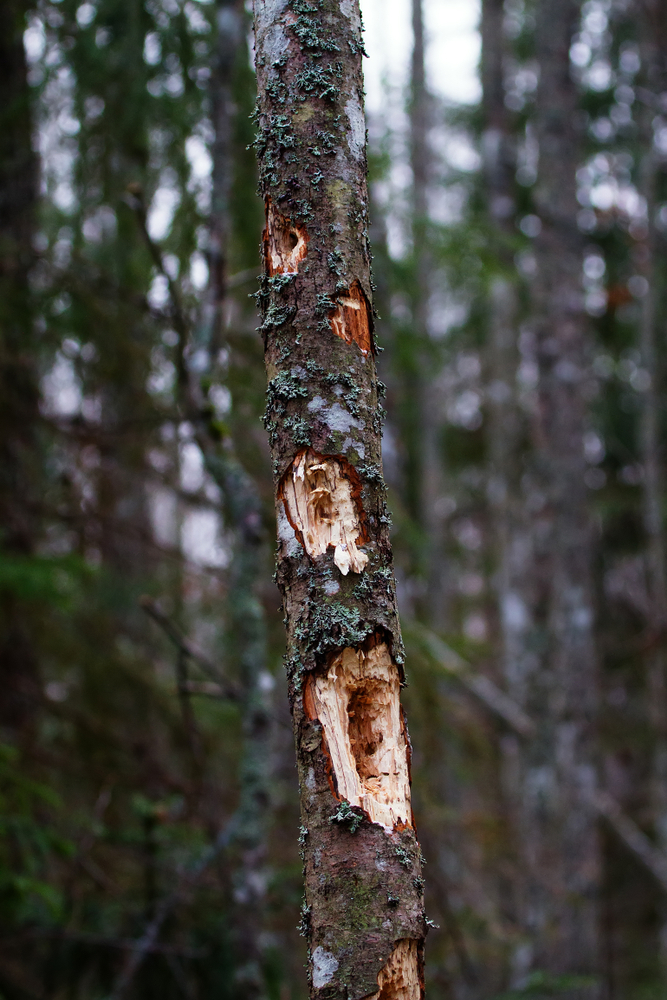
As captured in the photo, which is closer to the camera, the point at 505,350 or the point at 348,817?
the point at 348,817

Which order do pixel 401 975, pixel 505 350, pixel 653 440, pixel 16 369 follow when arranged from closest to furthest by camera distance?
pixel 401 975 → pixel 16 369 → pixel 653 440 → pixel 505 350

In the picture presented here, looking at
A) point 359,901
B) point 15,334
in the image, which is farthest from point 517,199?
point 359,901

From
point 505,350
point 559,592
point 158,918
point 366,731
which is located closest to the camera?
point 366,731

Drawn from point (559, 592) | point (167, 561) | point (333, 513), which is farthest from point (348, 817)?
point (559, 592)

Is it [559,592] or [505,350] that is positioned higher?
[505,350]

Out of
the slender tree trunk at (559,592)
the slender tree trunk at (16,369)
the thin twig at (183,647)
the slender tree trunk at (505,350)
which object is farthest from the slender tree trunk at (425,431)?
the thin twig at (183,647)

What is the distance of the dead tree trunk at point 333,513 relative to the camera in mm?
1414

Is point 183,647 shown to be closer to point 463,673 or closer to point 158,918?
point 158,918

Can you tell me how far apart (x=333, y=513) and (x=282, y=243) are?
59cm

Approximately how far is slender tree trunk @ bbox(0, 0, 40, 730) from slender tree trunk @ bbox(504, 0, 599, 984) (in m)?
3.97

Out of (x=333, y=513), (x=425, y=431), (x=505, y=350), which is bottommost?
(x=333, y=513)

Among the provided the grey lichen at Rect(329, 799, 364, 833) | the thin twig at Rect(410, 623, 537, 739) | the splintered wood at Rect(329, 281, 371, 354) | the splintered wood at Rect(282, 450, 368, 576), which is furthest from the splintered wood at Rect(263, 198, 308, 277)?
the thin twig at Rect(410, 623, 537, 739)

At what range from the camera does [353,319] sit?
1.63 m

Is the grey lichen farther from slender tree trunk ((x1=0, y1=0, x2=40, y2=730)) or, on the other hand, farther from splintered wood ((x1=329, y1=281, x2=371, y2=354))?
slender tree trunk ((x1=0, y1=0, x2=40, y2=730))
